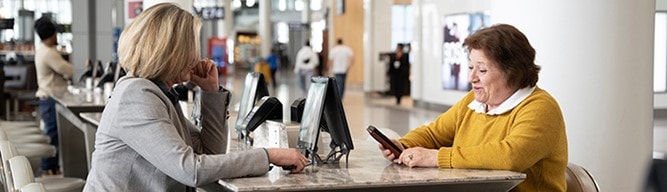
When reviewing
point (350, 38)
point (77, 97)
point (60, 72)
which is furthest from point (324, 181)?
point (350, 38)

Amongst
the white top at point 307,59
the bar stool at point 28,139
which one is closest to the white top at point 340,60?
the white top at point 307,59

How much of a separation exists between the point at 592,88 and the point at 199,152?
223 cm

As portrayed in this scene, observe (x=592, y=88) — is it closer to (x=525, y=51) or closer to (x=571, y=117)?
(x=571, y=117)

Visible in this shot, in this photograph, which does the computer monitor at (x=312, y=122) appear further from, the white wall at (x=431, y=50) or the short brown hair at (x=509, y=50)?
the white wall at (x=431, y=50)

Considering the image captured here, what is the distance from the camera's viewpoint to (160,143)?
9.41 ft

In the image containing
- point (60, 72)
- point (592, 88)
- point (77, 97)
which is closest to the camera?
point (592, 88)

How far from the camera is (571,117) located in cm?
502

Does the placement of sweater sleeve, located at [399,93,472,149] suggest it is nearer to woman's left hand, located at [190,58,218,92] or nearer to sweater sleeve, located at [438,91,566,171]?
sweater sleeve, located at [438,91,566,171]

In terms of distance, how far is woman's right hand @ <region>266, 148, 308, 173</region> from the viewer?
3.06 m

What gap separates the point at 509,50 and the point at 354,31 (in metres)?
26.5

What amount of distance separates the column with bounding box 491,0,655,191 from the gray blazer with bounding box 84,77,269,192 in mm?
2379

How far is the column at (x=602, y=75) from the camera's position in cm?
495

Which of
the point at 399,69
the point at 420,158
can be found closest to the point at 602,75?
the point at 420,158

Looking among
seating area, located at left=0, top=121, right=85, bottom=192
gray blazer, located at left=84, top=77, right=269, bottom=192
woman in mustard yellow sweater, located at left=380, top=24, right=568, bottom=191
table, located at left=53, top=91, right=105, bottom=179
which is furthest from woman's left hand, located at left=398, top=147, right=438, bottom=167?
table, located at left=53, top=91, right=105, bottom=179
